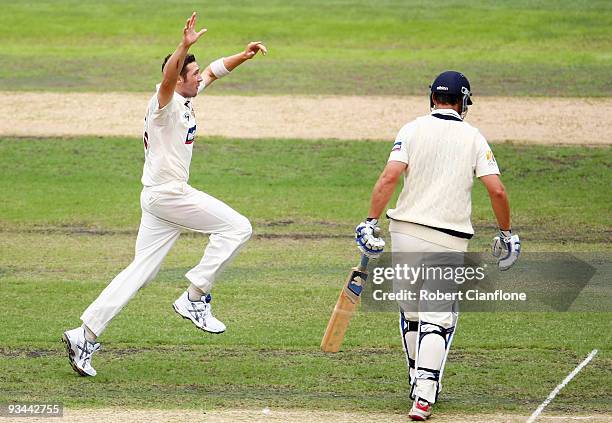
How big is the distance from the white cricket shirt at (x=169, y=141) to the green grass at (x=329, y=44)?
1469cm

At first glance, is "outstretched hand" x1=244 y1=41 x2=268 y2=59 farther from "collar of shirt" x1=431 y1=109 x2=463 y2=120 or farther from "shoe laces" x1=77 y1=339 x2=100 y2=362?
"shoe laces" x1=77 y1=339 x2=100 y2=362

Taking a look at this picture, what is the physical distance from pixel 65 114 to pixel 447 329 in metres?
14.9

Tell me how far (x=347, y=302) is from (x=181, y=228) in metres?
1.48

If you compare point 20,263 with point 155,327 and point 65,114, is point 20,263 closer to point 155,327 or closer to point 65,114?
point 155,327

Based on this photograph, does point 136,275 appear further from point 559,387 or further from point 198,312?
point 559,387

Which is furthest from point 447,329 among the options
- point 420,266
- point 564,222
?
point 564,222

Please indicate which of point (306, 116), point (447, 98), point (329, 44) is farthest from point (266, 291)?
point (329, 44)

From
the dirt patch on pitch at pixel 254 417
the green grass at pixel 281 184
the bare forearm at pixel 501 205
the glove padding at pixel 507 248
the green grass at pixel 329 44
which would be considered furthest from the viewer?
the green grass at pixel 329 44

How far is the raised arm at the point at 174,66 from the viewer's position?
8.47 metres

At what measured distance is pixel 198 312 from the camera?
364 inches

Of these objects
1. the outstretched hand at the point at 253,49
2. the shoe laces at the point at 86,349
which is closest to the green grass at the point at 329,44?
the outstretched hand at the point at 253,49

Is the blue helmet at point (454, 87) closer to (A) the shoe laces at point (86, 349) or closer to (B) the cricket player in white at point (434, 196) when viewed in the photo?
(B) the cricket player in white at point (434, 196)

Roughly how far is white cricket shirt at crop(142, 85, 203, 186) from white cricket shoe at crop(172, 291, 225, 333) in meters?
0.91

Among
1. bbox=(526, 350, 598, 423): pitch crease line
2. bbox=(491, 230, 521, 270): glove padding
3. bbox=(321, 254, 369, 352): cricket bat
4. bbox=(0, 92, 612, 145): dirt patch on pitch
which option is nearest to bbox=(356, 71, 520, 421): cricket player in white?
bbox=(491, 230, 521, 270): glove padding
